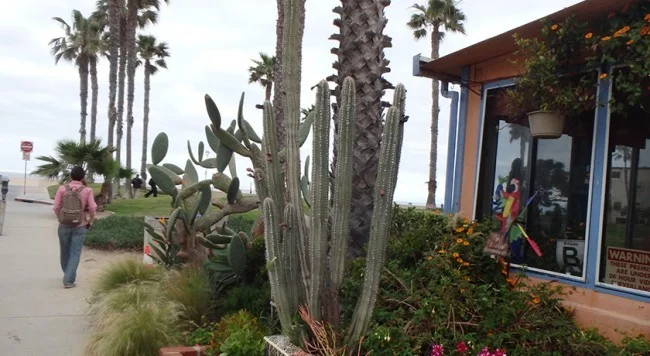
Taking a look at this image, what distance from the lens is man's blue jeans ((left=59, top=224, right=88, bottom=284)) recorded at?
9102mm

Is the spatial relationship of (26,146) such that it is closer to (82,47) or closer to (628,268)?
(82,47)

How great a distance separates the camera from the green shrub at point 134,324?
5.48 metres

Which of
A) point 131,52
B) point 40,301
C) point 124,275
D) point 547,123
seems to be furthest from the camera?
point 131,52

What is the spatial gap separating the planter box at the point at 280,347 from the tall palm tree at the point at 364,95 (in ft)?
5.57

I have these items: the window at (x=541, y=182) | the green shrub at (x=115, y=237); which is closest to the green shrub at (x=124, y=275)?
the window at (x=541, y=182)

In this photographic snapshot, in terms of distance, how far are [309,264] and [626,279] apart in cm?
261

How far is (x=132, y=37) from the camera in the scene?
2995 centimetres

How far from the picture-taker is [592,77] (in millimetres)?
5227

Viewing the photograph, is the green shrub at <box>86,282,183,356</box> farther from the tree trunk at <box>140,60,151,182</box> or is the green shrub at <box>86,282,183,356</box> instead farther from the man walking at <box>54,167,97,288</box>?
the tree trunk at <box>140,60,151,182</box>

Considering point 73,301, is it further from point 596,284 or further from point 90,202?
point 596,284

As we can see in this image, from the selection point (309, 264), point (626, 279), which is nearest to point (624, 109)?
point (626, 279)

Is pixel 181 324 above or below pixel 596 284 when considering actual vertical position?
below

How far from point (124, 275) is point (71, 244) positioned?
1.63m

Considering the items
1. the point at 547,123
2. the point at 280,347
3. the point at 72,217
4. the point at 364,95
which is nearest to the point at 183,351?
the point at 280,347
